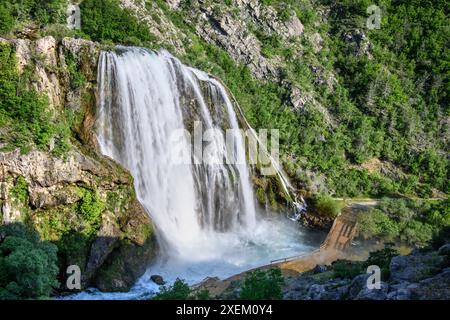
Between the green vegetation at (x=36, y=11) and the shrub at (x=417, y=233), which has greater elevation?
the green vegetation at (x=36, y=11)

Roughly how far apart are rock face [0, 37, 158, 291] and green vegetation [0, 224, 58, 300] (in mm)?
2869

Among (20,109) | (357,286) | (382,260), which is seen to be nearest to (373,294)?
(357,286)

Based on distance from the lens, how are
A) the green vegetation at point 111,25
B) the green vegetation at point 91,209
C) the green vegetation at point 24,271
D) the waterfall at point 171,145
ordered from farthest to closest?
the green vegetation at point 111,25 < the waterfall at point 171,145 < the green vegetation at point 91,209 < the green vegetation at point 24,271

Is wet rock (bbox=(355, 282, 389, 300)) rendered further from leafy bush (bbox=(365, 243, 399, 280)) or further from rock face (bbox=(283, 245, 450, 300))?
leafy bush (bbox=(365, 243, 399, 280))

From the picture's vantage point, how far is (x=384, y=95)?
140 ft

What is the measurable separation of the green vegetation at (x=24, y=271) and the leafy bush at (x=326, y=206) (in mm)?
20369

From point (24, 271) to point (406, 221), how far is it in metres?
24.6

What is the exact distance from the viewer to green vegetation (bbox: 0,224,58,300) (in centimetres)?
1427

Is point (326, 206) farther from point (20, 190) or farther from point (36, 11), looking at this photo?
point (36, 11)

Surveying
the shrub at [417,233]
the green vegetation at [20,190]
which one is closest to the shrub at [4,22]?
the green vegetation at [20,190]

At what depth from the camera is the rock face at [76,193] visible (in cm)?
1881

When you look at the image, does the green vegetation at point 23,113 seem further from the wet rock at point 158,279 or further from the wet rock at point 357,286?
the wet rock at point 357,286

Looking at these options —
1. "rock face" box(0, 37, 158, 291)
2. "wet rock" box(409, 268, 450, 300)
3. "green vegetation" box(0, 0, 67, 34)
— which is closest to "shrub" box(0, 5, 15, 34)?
"green vegetation" box(0, 0, 67, 34)
